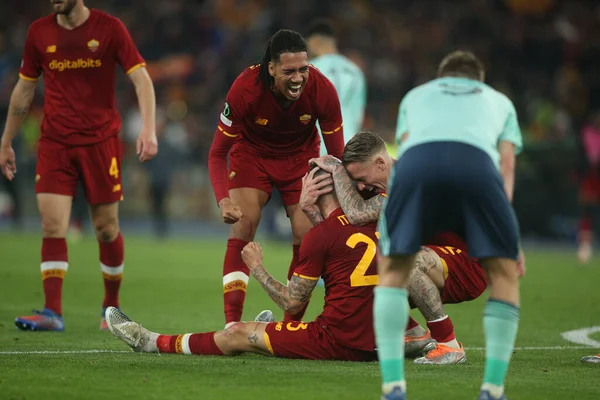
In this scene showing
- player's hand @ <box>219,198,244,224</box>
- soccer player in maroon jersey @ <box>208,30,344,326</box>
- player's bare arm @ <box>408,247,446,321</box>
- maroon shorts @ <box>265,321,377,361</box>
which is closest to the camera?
maroon shorts @ <box>265,321,377,361</box>

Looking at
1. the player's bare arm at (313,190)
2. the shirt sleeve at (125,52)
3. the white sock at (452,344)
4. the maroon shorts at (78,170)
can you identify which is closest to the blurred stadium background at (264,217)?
the white sock at (452,344)

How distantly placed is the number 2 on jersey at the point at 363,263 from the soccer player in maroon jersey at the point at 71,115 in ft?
8.72

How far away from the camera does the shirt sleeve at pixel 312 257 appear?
6.57m

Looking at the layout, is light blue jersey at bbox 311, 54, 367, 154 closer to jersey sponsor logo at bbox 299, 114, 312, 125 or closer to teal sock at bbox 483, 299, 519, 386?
jersey sponsor logo at bbox 299, 114, 312, 125

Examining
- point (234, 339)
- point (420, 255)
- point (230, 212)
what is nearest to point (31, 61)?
point (230, 212)

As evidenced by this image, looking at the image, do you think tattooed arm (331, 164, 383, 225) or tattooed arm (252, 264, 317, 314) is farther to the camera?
tattooed arm (331, 164, 383, 225)

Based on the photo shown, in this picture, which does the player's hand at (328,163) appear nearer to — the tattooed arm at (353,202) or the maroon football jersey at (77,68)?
the tattooed arm at (353,202)

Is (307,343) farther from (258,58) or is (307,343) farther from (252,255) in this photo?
(258,58)

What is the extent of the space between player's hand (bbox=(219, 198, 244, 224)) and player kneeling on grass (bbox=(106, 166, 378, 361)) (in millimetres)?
400

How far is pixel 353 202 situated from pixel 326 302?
0.64 meters

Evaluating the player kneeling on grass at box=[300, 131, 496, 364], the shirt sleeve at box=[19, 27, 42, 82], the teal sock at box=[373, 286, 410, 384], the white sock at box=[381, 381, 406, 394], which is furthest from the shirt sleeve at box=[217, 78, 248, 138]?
the white sock at box=[381, 381, 406, 394]

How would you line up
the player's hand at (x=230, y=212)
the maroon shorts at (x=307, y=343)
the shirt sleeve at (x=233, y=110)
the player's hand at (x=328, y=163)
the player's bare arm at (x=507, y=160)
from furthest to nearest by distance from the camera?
the shirt sleeve at (x=233, y=110) → the player's hand at (x=230, y=212) → the player's bare arm at (x=507, y=160) → the player's hand at (x=328, y=163) → the maroon shorts at (x=307, y=343)

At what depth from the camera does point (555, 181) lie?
20.3 metres

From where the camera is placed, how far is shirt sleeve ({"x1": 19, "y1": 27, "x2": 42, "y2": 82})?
29.0ft
